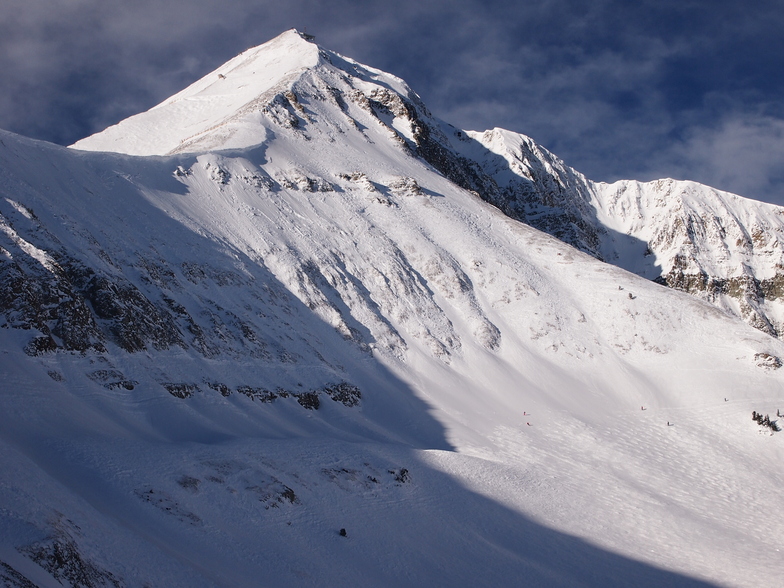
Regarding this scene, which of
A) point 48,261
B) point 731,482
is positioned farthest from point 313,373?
point 731,482

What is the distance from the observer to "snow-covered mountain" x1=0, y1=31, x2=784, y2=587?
18.8m

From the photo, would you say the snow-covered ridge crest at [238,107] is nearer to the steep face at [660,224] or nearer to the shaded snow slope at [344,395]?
the shaded snow slope at [344,395]

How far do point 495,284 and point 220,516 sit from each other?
133 ft

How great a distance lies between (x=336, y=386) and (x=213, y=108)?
58.4 metres

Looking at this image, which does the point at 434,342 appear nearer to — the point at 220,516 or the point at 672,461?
the point at 672,461

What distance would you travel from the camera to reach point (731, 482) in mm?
35531

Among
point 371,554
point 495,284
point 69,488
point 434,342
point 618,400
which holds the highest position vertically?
point 495,284

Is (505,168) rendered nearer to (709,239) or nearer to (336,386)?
(709,239)

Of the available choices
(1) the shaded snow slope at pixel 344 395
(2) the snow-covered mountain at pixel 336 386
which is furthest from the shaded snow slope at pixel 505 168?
(1) the shaded snow slope at pixel 344 395

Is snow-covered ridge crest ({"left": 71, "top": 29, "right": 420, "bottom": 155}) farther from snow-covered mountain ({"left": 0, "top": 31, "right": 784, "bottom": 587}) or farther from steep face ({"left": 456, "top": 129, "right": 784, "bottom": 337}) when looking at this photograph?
steep face ({"left": 456, "top": 129, "right": 784, "bottom": 337})

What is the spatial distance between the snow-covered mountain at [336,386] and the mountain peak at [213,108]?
1.37 metres

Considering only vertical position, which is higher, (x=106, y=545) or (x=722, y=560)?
(x=722, y=560)

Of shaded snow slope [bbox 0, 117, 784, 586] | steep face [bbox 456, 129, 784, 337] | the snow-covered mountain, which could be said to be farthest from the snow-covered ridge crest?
steep face [bbox 456, 129, 784, 337]

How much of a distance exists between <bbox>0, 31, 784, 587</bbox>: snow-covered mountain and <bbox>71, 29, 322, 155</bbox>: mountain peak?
1.37m
